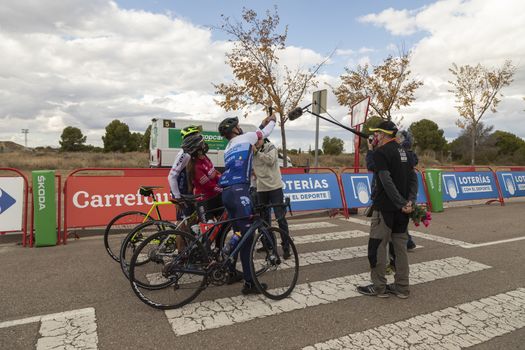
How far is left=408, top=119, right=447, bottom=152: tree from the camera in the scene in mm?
61594

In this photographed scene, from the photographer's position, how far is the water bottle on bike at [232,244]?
13.3 ft

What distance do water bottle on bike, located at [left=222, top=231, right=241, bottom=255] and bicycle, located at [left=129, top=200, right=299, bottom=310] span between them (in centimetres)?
4

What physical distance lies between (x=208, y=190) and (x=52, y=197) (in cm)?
353

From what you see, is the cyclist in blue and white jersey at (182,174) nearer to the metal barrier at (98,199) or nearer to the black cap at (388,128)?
the black cap at (388,128)

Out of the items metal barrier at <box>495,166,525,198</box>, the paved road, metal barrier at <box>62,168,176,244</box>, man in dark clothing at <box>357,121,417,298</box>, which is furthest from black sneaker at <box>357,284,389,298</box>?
metal barrier at <box>495,166,525,198</box>

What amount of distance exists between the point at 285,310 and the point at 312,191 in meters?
5.65

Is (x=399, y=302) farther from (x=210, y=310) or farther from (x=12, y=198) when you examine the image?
(x=12, y=198)

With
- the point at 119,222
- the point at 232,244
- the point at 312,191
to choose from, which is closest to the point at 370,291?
the point at 232,244

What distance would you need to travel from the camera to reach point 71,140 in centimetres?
6431

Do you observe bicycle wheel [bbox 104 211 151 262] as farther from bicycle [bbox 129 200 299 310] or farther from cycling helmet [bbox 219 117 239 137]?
cycling helmet [bbox 219 117 239 137]

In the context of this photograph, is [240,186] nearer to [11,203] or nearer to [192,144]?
[192,144]

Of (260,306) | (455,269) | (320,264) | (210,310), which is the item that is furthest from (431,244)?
(210,310)

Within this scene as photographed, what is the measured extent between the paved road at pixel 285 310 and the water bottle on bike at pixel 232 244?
0.55m

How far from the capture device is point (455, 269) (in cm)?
529
